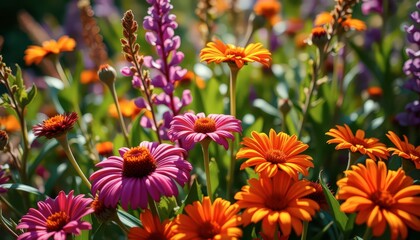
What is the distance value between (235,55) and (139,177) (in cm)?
28

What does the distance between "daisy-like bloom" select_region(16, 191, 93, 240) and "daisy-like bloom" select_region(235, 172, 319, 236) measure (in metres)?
0.23

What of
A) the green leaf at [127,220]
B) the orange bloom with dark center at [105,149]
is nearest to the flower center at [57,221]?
the green leaf at [127,220]

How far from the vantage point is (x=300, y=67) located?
4.92 feet

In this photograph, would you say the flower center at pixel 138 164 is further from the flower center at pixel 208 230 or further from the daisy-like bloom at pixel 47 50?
the daisy-like bloom at pixel 47 50

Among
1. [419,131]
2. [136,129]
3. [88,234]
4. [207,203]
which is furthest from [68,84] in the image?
[419,131]

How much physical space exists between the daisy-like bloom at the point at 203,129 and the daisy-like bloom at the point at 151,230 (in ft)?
0.41

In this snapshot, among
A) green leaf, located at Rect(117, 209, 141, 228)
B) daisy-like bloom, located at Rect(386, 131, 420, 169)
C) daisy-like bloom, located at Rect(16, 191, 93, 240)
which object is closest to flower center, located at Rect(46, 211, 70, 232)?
daisy-like bloom, located at Rect(16, 191, 93, 240)

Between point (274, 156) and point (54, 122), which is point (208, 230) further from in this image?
point (54, 122)

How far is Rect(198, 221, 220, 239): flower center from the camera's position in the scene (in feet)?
1.97

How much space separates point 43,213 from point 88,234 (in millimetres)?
101

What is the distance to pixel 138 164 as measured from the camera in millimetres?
658

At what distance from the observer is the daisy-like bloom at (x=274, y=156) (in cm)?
64

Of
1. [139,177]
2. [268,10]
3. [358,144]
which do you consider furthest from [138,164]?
[268,10]

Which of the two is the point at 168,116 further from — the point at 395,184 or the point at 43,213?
the point at 395,184
